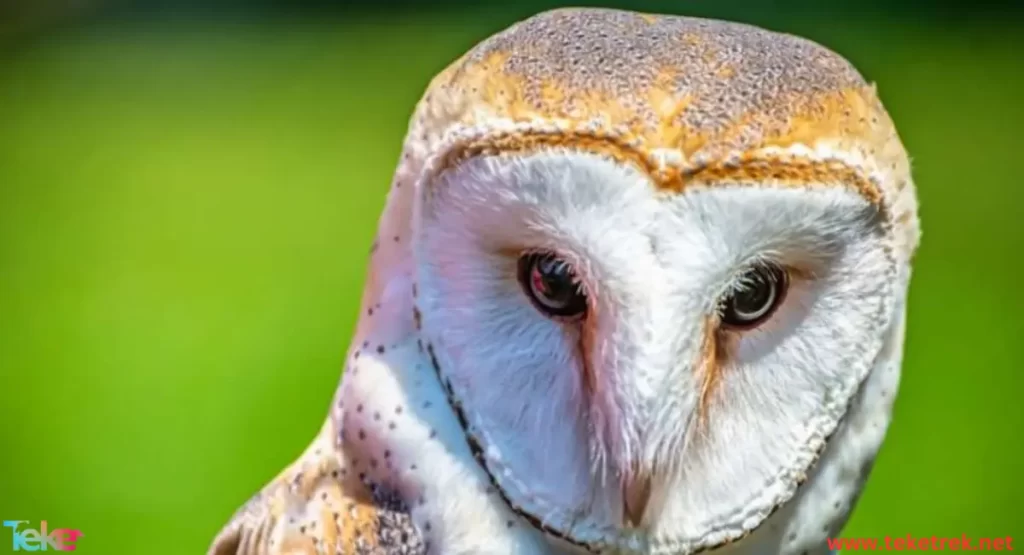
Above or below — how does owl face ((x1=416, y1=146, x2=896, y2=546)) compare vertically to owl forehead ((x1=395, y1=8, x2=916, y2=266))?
below

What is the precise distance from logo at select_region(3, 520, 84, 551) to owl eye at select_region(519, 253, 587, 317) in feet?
3.27

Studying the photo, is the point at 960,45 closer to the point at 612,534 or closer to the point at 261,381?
the point at 261,381

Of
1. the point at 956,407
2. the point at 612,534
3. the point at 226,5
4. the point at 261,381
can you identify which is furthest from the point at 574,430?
the point at 226,5

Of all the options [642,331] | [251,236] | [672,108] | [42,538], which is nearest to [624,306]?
[642,331]

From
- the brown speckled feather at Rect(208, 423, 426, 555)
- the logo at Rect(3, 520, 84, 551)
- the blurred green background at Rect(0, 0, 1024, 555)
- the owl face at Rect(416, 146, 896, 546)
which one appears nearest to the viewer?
the owl face at Rect(416, 146, 896, 546)

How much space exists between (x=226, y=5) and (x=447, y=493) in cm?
158

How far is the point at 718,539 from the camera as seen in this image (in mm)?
863

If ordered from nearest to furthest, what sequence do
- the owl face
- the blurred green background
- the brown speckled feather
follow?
1. the owl face
2. the brown speckled feather
3. the blurred green background

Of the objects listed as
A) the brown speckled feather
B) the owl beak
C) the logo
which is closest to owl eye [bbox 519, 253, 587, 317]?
the owl beak

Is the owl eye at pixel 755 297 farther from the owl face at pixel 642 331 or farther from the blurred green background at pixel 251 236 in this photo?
the blurred green background at pixel 251 236

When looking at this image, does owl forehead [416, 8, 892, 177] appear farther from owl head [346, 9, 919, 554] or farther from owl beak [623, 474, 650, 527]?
owl beak [623, 474, 650, 527]

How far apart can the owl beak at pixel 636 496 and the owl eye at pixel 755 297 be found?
0.12 meters

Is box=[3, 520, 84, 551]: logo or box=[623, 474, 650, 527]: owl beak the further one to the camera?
box=[3, 520, 84, 551]: logo

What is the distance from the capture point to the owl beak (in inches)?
30.6
